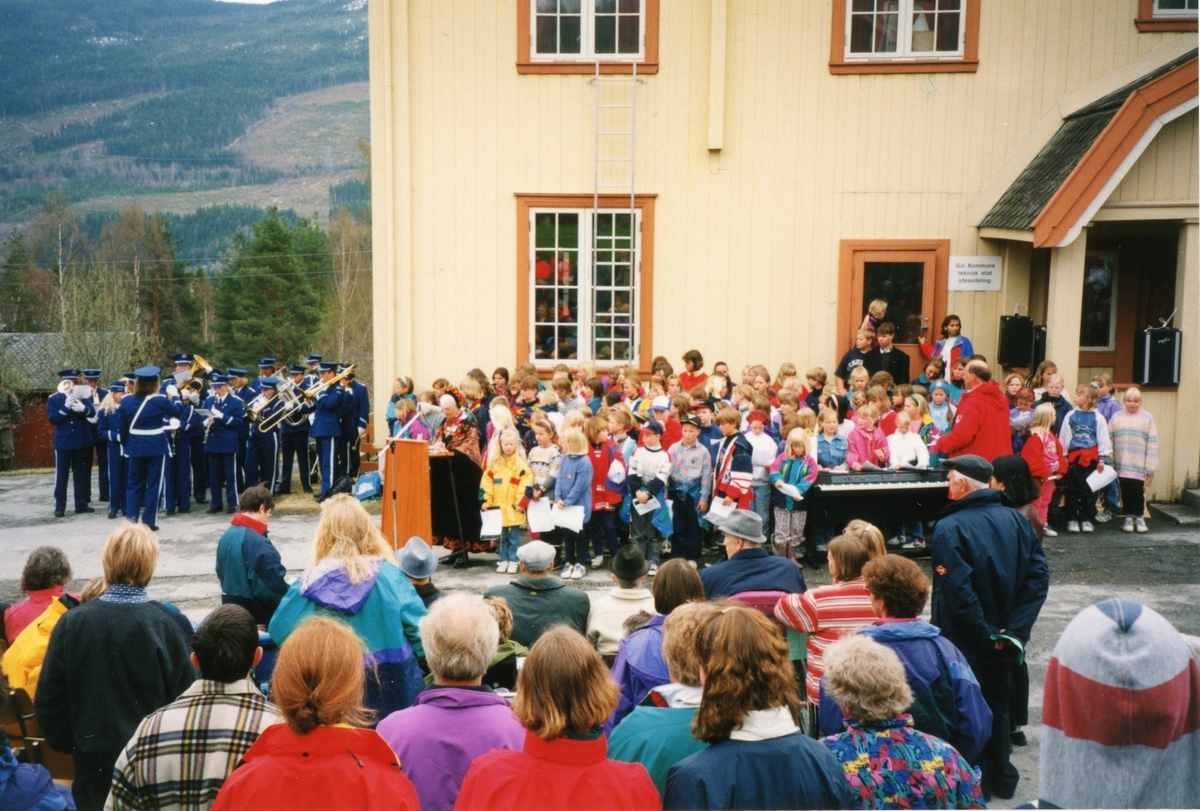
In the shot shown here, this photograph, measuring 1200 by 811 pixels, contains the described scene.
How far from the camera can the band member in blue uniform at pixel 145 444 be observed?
12.3 meters

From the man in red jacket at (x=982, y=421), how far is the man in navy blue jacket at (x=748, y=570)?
4.85 m

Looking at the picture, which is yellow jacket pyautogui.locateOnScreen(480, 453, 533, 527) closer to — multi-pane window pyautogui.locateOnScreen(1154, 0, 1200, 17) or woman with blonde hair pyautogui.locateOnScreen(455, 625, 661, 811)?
woman with blonde hair pyautogui.locateOnScreen(455, 625, 661, 811)

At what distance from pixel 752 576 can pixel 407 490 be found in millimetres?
5464

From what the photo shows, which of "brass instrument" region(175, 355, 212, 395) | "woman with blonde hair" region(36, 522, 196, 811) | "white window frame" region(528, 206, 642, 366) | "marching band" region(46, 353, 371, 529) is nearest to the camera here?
"woman with blonde hair" region(36, 522, 196, 811)

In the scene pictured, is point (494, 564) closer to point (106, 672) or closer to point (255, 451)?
point (255, 451)

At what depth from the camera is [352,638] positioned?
3.02m

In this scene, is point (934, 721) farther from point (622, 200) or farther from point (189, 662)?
point (622, 200)

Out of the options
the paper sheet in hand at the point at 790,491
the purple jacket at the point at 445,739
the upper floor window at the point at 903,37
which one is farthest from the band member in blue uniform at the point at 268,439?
the purple jacket at the point at 445,739

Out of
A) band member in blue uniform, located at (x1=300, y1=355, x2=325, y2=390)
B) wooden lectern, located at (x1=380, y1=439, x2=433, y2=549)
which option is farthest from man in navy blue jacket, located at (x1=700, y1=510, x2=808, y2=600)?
band member in blue uniform, located at (x1=300, y1=355, x2=325, y2=390)

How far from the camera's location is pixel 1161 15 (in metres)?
13.0

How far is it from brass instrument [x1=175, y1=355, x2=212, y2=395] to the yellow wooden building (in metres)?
2.75

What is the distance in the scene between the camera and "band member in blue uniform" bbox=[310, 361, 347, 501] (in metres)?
13.6

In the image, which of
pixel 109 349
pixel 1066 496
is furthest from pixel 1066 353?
pixel 109 349

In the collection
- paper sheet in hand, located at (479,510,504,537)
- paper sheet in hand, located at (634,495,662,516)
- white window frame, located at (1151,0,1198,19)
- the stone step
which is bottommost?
the stone step
